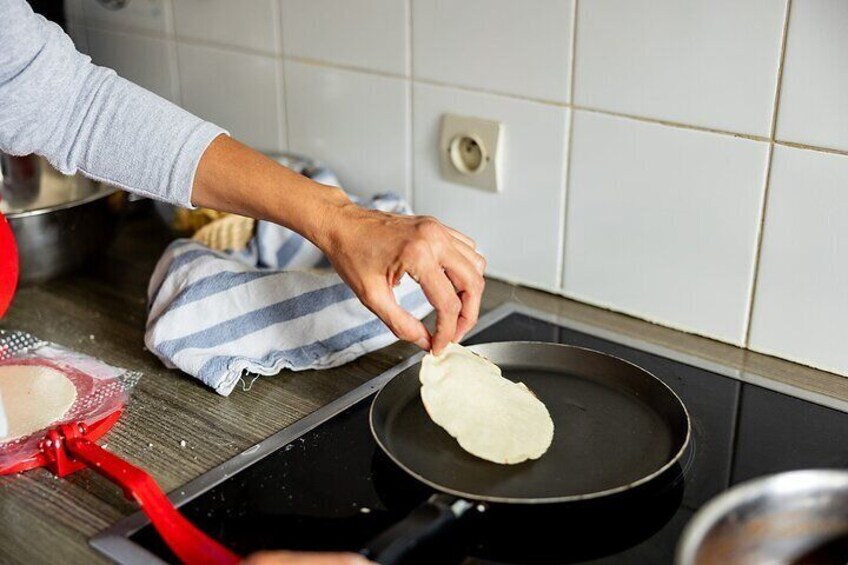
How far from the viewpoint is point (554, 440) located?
848mm

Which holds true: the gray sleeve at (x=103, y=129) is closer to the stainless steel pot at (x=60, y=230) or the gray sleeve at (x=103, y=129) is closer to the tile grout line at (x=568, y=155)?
the stainless steel pot at (x=60, y=230)

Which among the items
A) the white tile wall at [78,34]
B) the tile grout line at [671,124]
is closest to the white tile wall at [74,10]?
the white tile wall at [78,34]

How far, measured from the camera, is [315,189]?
0.85 m

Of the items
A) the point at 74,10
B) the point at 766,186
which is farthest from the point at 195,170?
the point at 74,10

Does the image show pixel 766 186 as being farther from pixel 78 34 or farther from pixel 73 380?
pixel 78 34

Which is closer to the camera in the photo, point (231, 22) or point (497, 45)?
point (497, 45)

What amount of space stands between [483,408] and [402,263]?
148 millimetres

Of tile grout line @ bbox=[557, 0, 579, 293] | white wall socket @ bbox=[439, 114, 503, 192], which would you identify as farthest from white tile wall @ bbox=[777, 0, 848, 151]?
white wall socket @ bbox=[439, 114, 503, 192]

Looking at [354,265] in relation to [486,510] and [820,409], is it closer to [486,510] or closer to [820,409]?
[486,510]

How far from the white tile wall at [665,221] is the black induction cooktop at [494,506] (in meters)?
0.08

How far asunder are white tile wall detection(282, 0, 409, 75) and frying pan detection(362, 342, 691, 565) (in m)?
0.39

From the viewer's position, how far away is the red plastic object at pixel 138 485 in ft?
2.27

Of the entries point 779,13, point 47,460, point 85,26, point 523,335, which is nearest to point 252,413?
point 47,460

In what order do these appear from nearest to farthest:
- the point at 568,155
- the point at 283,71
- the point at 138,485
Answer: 1. the point at 138,485
2. the point at 568,155
3. the point at 283,71
